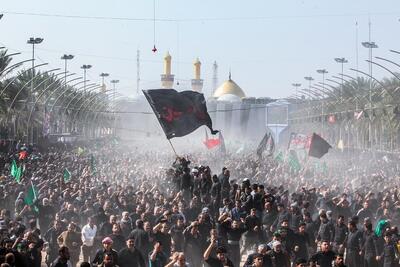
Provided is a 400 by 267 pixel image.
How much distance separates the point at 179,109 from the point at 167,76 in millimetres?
147600

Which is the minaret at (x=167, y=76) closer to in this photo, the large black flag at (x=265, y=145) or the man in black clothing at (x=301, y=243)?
the large black flag at (x=265, y=145)

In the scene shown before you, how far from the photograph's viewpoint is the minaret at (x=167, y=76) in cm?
17112

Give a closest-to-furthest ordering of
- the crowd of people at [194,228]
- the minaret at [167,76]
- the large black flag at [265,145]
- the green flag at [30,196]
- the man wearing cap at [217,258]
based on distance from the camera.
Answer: the man wearing cap at [217,258]
the crowd of people at [194,228]
the green flag at [30,196]
the large black flag at [265,145]
the minaret at [167,76]

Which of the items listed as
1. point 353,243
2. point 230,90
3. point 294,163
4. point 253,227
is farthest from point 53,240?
point 230,90

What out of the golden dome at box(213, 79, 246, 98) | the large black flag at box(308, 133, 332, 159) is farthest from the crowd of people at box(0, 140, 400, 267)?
the golden dome at box(213, 79, 246, 98)

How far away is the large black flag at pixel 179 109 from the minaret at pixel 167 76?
144 meters

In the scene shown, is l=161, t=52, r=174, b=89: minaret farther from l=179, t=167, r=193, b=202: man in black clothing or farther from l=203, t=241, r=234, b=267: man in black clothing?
l=203, t=241, r=234, b=267: man in black clothing

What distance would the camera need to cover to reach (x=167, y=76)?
17325 cm

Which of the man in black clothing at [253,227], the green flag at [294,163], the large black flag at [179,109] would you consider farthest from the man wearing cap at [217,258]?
the green flag at [294,163]

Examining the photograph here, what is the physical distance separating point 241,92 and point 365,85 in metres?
111

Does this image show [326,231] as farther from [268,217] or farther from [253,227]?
[268,217]

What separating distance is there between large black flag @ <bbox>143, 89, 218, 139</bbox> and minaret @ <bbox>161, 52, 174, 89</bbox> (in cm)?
14393

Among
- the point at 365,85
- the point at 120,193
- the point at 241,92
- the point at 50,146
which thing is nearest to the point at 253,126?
the point at 241,92

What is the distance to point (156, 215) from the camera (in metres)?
17.0
